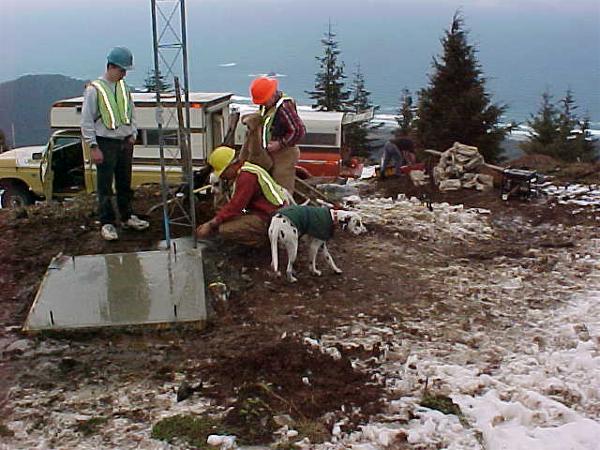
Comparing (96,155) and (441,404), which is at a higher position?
(96,155)

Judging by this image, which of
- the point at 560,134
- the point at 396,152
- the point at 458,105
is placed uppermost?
the point at 458,105

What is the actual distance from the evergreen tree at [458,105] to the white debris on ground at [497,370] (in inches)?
675

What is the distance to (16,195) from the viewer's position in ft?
43.0

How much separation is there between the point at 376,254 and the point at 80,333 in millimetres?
3652

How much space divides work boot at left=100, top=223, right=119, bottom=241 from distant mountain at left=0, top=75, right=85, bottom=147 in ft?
160

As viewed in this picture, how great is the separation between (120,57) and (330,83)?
105 ft

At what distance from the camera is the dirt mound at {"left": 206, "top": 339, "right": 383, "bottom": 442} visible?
4453mm

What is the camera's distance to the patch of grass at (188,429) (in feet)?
13.8

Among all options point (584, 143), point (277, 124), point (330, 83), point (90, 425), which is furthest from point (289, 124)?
point (330, 83)

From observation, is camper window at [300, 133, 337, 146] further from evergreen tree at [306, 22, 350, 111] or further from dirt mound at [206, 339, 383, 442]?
evergreen tree at [306, 22, 350, 111]

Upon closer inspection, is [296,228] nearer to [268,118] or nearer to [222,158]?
[268,118]

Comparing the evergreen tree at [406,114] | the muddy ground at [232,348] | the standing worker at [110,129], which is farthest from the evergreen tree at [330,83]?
the standing worker at [110,129]

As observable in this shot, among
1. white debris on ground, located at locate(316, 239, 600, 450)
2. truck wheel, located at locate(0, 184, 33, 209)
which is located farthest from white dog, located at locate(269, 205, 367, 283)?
truck wheel, located at locate(0, 184, 33, 209)

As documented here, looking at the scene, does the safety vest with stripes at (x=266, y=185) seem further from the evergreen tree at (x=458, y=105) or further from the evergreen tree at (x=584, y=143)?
the evergreen tree at (x=584, y=143)
